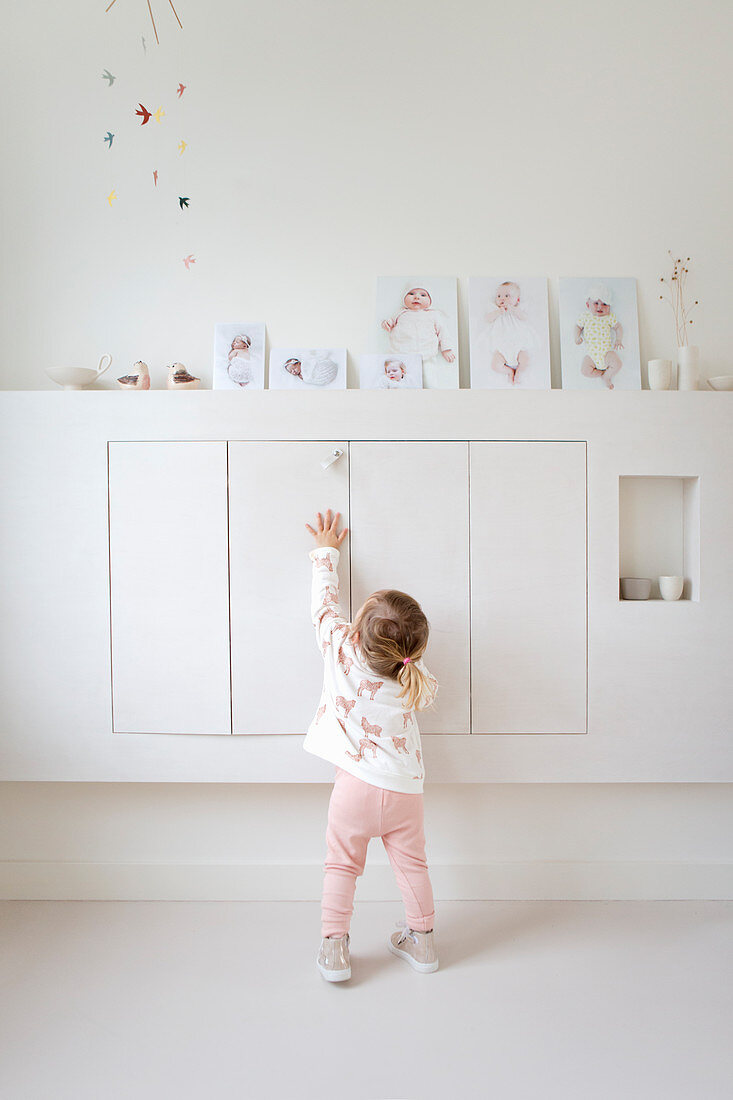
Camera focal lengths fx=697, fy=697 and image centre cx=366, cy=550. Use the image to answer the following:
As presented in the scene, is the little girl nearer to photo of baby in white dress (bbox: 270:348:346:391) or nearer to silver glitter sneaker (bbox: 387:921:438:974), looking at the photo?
silver glitter sneaker (bbox: 387:921:438:974)

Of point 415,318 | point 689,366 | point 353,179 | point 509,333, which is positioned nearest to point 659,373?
point 689,366

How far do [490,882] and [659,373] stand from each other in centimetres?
161

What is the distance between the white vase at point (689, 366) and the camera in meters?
2.04

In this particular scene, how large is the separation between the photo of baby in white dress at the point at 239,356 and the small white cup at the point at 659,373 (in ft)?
3.78

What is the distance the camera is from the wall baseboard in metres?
2.14

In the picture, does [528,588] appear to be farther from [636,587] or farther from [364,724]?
[364,724]

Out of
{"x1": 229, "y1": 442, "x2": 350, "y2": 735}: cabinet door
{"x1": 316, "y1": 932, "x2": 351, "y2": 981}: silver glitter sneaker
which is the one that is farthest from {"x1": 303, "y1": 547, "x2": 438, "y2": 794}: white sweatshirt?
{"x1": 316, "y1": 932, "x2": 351, "y2": 981}: silver glitter sneaker

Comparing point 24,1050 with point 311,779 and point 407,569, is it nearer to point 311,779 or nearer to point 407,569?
point 311,779

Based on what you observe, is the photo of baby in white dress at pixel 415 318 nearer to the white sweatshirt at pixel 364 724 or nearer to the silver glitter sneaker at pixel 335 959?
the white sweatshirt at pixel 364 724

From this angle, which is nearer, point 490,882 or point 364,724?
point 364,724

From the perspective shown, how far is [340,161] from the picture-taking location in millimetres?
2121

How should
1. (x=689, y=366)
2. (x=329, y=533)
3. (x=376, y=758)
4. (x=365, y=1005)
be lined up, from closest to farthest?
(x=365, y=1005) → (x=376, y=758) → (x=329, y=533) → (x=689, y=366)

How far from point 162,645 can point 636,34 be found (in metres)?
2.30

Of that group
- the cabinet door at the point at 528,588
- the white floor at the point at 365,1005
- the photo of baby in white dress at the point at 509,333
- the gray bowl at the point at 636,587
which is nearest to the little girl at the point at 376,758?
the white floor at the point at 365,1005
